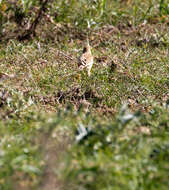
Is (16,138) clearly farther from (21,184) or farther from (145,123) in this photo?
(145,123)

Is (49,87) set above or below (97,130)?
below

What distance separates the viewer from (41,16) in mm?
6945

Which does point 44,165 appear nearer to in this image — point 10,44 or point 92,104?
point 92,104

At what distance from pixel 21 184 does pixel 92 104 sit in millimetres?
2531

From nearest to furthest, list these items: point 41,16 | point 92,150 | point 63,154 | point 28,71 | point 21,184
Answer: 1. point 21,184
2. point 63,154
3. point 92,150
4. point 28,71
5. point 41,16

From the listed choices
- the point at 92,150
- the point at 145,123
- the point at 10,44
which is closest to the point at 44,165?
the point at 92,150

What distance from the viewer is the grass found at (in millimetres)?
2547

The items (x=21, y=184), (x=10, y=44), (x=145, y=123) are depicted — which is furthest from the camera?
(x=10, y=44)

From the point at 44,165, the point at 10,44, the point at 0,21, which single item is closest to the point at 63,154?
the point at 44,165

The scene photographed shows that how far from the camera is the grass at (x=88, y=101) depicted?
8.36ft

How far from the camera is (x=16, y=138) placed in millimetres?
3188

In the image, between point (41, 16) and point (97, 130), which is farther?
A: point (41, 16)

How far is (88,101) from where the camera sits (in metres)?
4.92

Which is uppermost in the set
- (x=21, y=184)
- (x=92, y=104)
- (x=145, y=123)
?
(x=21, y=184)
